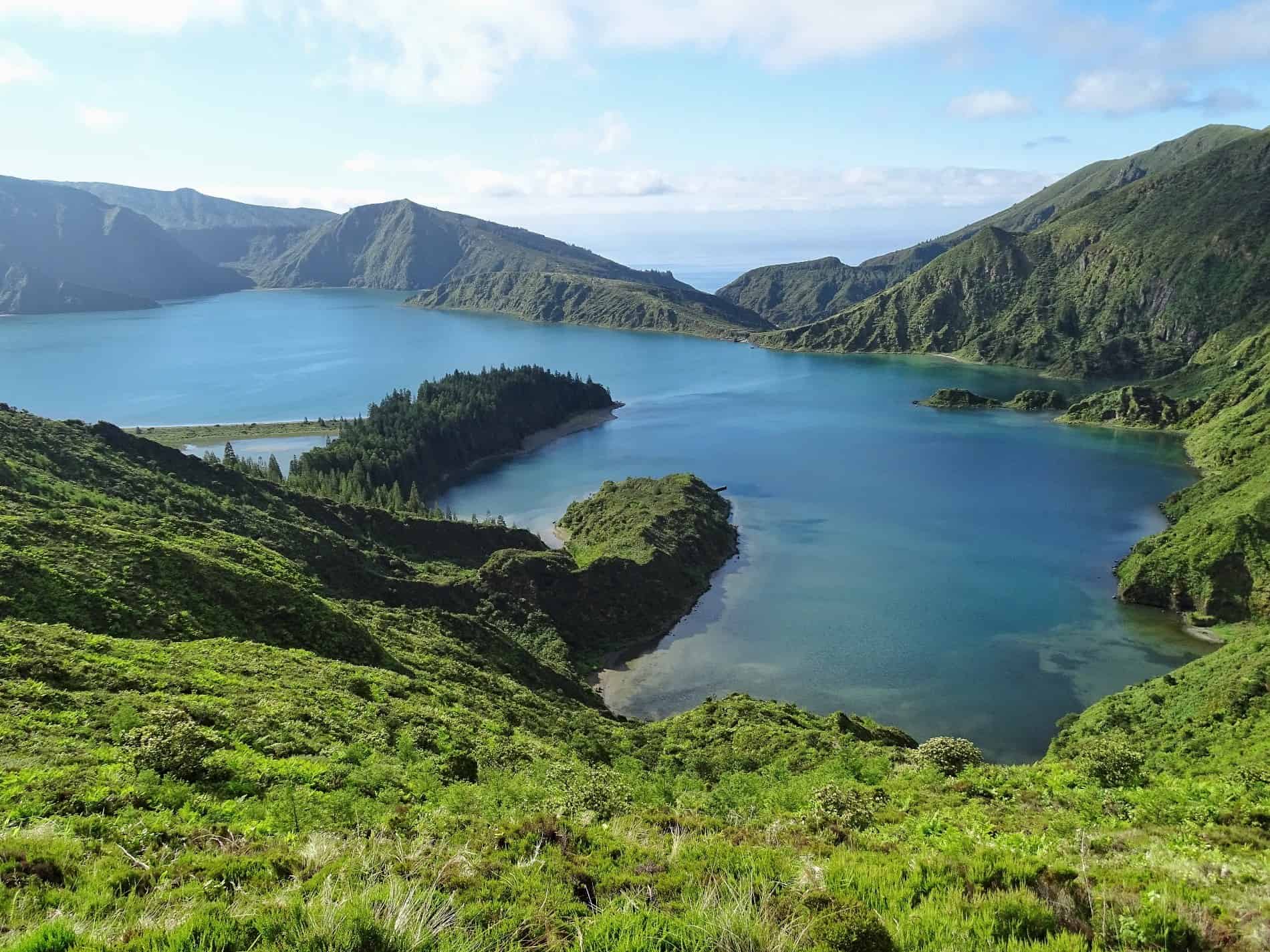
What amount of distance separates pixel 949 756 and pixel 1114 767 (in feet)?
22.2

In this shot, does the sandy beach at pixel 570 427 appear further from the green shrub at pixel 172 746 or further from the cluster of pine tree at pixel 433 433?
the green shrub at pixel 172 746

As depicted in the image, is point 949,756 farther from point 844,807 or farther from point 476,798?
point 476,798

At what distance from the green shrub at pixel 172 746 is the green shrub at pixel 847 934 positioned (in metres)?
14.6

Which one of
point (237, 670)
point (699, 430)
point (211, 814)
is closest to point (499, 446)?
point (699, 430)

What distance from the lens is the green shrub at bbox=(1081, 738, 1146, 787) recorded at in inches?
869

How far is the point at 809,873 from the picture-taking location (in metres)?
11.9

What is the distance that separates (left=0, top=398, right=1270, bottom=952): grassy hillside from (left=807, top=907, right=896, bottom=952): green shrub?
4 cm

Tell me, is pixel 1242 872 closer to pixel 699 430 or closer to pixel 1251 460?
pixel 1251 460

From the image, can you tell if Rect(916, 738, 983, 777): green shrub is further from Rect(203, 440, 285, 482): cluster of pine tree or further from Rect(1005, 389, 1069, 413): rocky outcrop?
Rect(1005, 389, 1069, 413): rocky outcrop

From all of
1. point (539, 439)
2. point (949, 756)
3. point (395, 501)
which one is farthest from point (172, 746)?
point (539, 439)

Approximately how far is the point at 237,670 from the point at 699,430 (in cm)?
13745

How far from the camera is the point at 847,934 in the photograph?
9289mm

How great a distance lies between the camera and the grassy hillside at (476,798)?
9891 mm

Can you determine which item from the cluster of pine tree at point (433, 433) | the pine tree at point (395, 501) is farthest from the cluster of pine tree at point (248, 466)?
the pine tree at point (395, 501)
